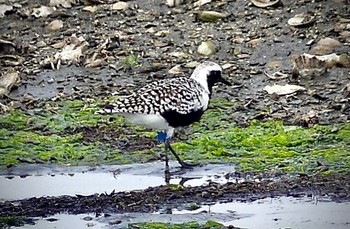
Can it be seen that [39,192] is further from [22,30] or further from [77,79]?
[22,30]

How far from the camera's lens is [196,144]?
432 inches

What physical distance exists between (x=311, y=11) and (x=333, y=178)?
5209mm

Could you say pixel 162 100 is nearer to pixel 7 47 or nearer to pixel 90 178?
pixel 90 178

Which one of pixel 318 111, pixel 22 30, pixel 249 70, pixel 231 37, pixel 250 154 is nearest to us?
pixel 250 154

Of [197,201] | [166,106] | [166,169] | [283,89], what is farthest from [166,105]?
[283,89]

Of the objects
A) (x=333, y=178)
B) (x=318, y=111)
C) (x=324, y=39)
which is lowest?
(x=333, y=178)

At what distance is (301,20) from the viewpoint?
1385 cm

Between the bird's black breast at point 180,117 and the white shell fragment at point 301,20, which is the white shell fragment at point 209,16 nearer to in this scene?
the white shell fragment at point 301,20

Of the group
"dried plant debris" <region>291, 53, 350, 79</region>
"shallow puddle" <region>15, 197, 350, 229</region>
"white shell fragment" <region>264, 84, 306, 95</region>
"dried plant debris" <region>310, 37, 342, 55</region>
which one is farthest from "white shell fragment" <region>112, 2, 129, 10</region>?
"shallow puddle" <region>15, 197, 350, 229</region>

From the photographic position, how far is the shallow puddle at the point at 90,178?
9.57 metres

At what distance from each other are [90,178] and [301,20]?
4.77 metres

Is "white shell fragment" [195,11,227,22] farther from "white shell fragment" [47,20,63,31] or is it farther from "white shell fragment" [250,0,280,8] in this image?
"white shell fragment" [47,20,63,31]

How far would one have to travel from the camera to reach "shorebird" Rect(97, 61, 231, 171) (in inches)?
404

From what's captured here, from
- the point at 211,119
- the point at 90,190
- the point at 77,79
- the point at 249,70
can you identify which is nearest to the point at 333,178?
the point at 90,190
